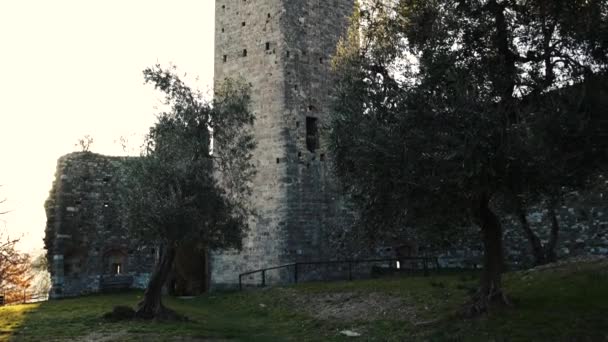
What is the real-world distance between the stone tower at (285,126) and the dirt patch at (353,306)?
3.84m

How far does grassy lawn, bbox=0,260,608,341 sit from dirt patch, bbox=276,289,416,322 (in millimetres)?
31

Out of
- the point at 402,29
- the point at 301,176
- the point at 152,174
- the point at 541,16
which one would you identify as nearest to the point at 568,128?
the point at 541,16

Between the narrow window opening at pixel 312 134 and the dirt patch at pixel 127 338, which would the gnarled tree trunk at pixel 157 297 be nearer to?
the dirt patch at pixel 127 338

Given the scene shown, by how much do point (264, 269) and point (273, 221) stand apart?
1.78 m

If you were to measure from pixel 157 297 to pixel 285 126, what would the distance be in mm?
8615

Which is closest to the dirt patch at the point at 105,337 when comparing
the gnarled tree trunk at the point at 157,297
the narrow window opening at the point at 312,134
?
the gnarled tree trunk at the point at 157,297

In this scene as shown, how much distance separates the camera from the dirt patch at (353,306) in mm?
12016

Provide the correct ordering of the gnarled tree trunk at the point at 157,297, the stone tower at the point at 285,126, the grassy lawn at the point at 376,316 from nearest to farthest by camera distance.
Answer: the grassy lawn at the point at 376,316, the gnarled tree trunk at the point at 157,297, the stone tower at the point at 285,126

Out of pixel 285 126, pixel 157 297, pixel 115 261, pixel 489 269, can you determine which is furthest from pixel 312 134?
pixel 489 269

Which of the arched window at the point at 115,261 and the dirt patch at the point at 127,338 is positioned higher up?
the arched window at the point at 115,261

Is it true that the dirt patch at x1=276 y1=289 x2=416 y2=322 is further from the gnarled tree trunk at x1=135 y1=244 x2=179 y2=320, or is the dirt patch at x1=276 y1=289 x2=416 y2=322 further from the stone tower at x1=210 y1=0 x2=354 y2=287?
the stone tower at x1=210 y1=0 x2=354 y2=287

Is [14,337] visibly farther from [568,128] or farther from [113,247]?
[113,247]

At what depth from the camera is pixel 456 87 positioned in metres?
8.91

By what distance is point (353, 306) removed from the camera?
44.5 feet
